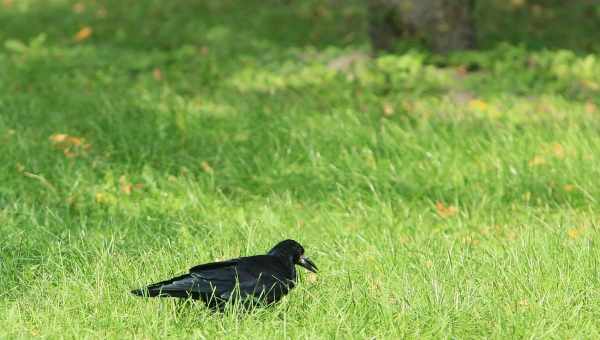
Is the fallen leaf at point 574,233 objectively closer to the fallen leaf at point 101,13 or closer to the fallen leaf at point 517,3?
the fallen leaf at point 517,3

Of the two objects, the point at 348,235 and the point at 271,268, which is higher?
the point at 271,268

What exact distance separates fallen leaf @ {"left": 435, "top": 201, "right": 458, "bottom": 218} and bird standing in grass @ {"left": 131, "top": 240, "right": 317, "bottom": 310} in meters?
1.99

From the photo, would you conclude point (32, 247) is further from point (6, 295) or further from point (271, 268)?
point (271, 268)

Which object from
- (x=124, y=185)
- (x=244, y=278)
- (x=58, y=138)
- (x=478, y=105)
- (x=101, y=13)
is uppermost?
(x=244, y=278)

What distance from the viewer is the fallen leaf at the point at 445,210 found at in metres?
→ 5.98

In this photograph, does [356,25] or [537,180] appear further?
[356,25]

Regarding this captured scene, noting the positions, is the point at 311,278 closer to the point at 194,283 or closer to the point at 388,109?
the point at 194,283

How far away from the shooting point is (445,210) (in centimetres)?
605

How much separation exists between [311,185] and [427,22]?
13.1 ft

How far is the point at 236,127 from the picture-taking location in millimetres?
7711

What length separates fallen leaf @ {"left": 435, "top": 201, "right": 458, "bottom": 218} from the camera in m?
5.98

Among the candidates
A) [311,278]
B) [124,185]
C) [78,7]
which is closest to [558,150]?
[311,278]

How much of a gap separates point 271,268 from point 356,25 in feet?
31.3

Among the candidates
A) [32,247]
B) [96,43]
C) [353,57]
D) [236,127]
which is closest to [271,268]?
[32,247]
